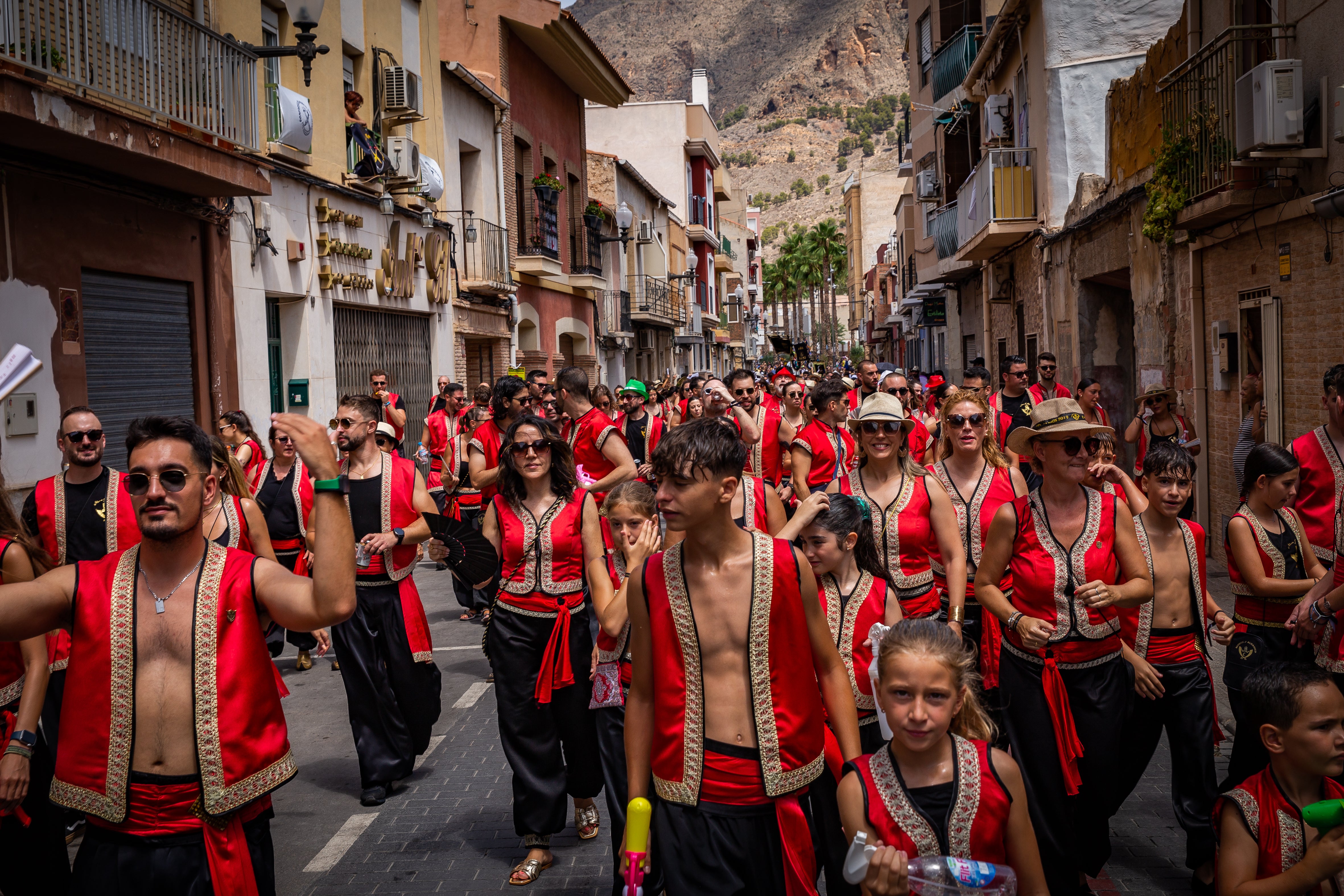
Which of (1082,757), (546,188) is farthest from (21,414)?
(546,188)

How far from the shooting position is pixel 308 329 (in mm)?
15094

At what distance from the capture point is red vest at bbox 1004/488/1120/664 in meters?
4.46

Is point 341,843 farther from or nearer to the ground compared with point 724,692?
nearer to the ground

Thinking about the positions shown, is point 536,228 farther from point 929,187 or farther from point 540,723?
point 540,723

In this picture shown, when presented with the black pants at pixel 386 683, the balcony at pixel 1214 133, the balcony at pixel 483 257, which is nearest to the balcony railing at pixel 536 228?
the balcony at pixel 483 257

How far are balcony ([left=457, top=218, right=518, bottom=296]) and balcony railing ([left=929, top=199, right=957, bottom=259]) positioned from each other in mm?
9052

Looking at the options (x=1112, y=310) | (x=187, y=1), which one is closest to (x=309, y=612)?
(x=187, y=1)

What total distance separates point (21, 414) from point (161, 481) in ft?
25.8

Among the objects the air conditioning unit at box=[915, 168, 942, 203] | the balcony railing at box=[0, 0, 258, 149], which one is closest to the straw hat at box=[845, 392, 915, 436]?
the balcony railing at box=[0, 0, 258, 149]

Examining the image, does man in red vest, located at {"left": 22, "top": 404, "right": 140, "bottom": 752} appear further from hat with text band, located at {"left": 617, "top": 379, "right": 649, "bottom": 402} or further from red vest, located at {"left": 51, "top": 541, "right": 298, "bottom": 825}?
hat with text band, located at {"left": 617, "top": 379, "right": 649, "bottom": 402}

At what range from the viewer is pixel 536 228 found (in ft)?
81.9

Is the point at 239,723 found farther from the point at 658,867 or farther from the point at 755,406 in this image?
the point at 755,406

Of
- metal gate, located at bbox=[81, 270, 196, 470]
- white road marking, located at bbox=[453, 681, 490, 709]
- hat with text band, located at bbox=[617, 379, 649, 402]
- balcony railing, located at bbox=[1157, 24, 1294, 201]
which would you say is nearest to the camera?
white road marking, located at bbox=[453, 681, 490, 709]

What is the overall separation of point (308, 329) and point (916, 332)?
3321cm
